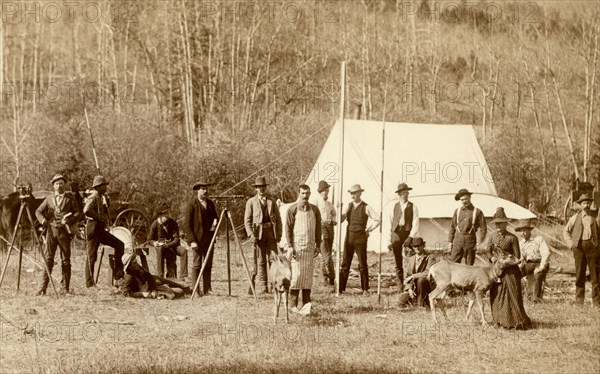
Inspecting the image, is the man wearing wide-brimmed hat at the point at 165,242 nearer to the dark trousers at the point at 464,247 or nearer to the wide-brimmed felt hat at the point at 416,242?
the wide-brimmed felt hat at the point at 416,242

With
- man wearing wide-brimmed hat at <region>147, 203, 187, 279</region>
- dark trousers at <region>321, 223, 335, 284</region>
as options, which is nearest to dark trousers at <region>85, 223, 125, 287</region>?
man wearing wide-brimmed hat at <region>147, 203, 187, 279</region>

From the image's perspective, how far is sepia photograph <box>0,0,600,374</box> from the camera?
944 centimetres

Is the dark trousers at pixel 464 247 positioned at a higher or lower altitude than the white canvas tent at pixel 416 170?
lower

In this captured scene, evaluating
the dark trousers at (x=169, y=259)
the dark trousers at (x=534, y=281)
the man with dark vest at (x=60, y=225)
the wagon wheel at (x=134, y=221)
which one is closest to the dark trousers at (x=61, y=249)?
the man with dark vest at (x=60, y=225)

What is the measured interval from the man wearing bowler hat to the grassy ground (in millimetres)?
516

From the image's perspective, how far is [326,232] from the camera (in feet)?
45.2

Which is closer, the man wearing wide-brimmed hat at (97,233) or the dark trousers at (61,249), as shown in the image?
the dark trousers at (61,249)

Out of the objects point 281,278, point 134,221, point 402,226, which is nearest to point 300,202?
point 281,278

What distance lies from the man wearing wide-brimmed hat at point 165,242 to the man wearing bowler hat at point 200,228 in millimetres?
1648

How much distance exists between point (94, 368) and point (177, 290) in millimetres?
4606

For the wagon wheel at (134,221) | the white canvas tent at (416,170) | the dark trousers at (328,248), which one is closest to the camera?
the dark trousers at (328,248)

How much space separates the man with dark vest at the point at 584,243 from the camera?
472 inches

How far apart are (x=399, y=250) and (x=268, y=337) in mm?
4147

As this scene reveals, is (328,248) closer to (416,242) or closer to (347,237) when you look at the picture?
(347,237)
